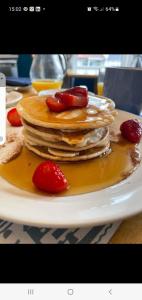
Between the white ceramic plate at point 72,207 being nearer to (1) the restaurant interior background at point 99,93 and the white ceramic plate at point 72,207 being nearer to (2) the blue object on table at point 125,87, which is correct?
(1) the restaurant interior background at point 99,93

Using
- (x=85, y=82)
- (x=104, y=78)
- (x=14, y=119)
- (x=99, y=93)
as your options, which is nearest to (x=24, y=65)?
(x=85, y=82)

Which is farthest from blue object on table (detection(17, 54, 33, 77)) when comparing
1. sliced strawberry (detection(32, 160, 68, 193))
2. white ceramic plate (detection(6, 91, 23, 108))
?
sliced strawberry (detection(32, 160, 68, 193))

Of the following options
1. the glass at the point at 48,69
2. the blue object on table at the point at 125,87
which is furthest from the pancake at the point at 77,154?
the glass at the point at 48,69

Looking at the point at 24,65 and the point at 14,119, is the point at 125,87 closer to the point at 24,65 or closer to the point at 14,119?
the point at 14,119

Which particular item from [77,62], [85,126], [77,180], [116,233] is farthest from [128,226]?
[77,62]
